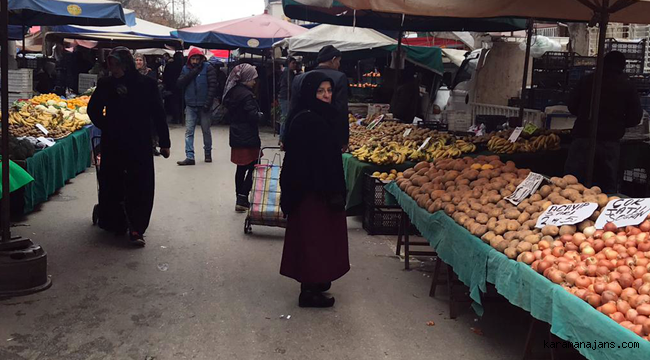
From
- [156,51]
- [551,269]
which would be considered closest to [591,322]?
[551,269]

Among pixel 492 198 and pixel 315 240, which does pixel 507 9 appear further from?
pixel 315 240

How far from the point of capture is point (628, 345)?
9.66 feet

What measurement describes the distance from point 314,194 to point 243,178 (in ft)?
12.9

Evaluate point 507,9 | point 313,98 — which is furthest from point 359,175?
point 313,98

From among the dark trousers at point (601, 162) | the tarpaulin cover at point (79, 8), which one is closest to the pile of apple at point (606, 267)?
the dark trousers at point (601, 162)

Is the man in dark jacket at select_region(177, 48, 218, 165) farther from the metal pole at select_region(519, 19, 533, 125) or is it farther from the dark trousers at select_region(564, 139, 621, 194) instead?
the dark trousers at select_region(564, 139, 621, 194)

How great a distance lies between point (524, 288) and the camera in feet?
13.1

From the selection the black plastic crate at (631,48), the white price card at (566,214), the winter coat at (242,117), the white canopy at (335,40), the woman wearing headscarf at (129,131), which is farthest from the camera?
the white canopy at (335,40)

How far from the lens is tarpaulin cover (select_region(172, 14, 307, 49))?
61.6 ft

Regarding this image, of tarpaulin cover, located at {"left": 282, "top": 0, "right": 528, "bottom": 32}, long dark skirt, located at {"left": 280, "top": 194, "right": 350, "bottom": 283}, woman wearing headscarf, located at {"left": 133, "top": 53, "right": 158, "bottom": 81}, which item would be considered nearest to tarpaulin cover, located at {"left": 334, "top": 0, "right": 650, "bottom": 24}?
tarpaulin cover, located at {"left": 282, "top": 0, "right": 528, "bottom": 32}

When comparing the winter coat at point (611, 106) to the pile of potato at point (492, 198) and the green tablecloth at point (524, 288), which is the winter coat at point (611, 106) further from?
the green tablecloth at point (524, 288)

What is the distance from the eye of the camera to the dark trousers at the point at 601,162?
784 centimetres

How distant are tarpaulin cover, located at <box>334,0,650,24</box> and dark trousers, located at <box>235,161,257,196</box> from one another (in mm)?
2366

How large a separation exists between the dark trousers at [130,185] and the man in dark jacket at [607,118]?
4.72 m
